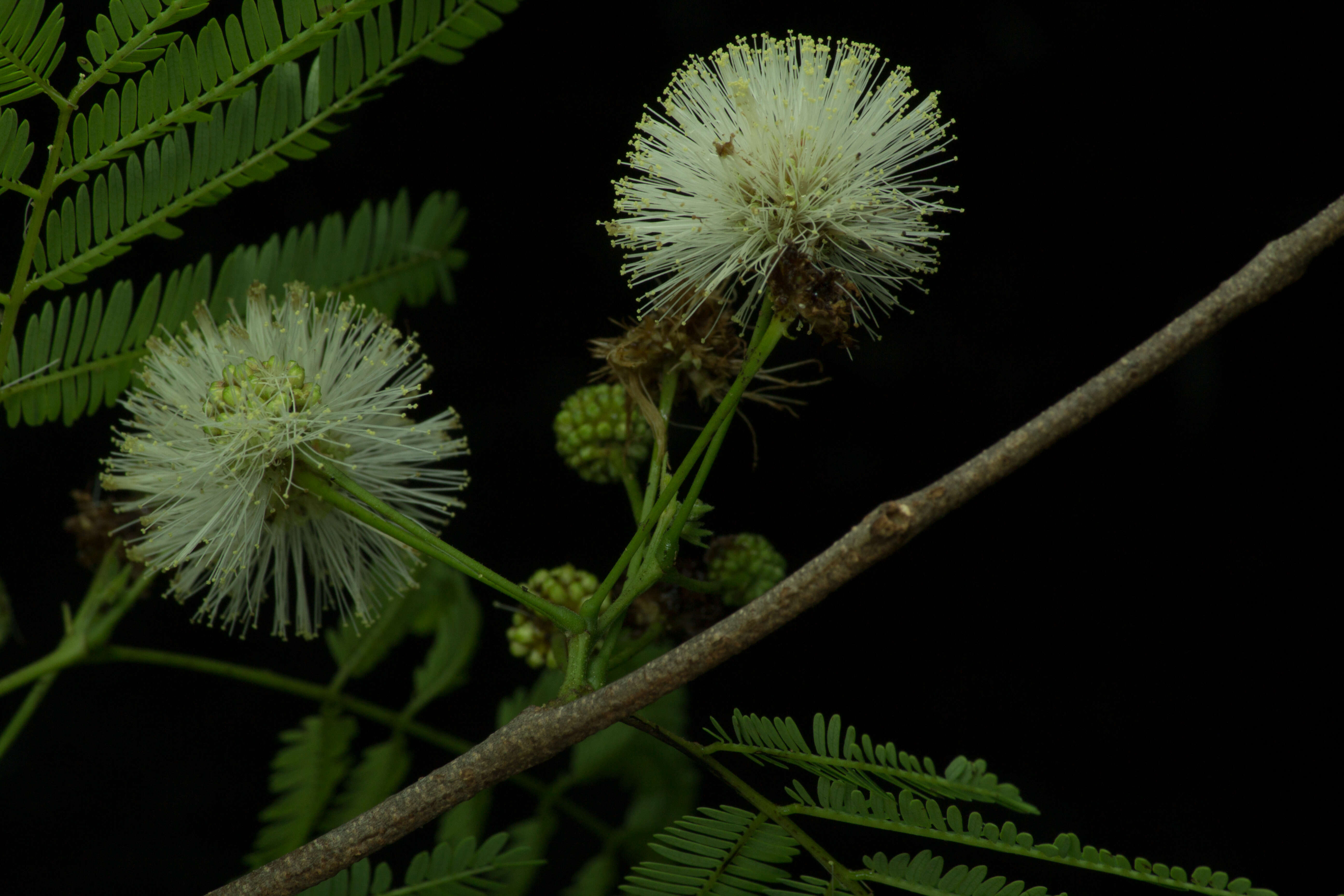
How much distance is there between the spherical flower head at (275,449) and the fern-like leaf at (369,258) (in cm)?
13

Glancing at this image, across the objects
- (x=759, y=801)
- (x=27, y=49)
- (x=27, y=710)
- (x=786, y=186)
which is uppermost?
(x=786, y=186)

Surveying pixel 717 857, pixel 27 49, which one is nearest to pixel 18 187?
pixel 27 49

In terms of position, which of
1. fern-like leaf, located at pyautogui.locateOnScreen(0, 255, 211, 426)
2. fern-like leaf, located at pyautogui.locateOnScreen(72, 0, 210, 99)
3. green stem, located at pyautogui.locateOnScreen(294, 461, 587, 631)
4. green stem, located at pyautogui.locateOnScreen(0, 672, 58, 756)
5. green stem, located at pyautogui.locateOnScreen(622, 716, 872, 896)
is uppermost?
fern-like leaf, located at pyautogui.locateOnScreen(72, 0, 210, 99)

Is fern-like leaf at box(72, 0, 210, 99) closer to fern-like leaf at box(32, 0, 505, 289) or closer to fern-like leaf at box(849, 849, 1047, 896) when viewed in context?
fern-like leaf at box(32, 0, 505, 289)

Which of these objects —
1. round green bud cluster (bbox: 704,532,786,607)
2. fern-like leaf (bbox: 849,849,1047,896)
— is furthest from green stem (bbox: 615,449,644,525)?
fern-like leaf (bbox: 849,849,1047,896)

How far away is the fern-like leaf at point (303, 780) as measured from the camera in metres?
1.63

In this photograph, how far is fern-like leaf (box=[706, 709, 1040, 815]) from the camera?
95 centimetres

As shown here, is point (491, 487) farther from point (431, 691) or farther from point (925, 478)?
point (925, 478)

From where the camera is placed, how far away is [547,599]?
50.2 inches

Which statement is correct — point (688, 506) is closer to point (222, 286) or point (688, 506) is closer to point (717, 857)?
point (717, 857)

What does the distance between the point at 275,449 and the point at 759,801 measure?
2.20ft

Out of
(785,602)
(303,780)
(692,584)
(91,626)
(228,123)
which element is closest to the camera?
(785,602)

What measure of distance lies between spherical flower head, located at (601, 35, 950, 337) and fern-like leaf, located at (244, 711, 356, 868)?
0.98 metres

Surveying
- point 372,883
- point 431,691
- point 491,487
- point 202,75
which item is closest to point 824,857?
point 372,883
